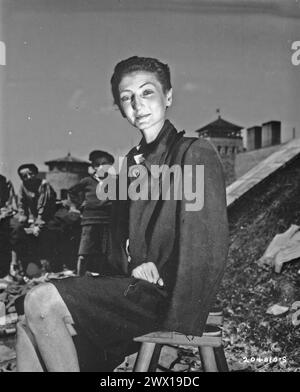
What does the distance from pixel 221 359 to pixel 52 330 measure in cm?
121

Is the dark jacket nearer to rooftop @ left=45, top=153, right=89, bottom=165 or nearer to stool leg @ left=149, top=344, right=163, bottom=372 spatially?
stool leg @ left=149, top=344, right=163, bottom=372

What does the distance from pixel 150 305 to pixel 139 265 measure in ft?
0.96

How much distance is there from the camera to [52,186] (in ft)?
11.8

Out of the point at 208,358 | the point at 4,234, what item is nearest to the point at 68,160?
the point at 4,234

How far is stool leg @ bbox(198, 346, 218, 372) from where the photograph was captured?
3332 millimetres

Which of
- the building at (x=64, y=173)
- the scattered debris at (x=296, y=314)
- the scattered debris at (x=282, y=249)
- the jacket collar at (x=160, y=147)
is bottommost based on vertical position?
the scattered debris at (x=296, y=314)

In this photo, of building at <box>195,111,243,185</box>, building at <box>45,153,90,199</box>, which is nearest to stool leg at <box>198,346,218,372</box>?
building at <box>195,111,243,185</box>

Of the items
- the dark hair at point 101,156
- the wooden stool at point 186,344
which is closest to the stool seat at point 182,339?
the wooden stool at point 186,344

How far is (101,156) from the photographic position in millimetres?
3594

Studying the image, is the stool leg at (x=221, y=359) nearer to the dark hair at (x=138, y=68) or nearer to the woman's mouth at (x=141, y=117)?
the woman's mouth at (x=141, y=117)

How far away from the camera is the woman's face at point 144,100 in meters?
3.48

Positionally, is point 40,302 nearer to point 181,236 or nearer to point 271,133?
point 181,236

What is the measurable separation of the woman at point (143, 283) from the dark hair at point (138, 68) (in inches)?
2.4
